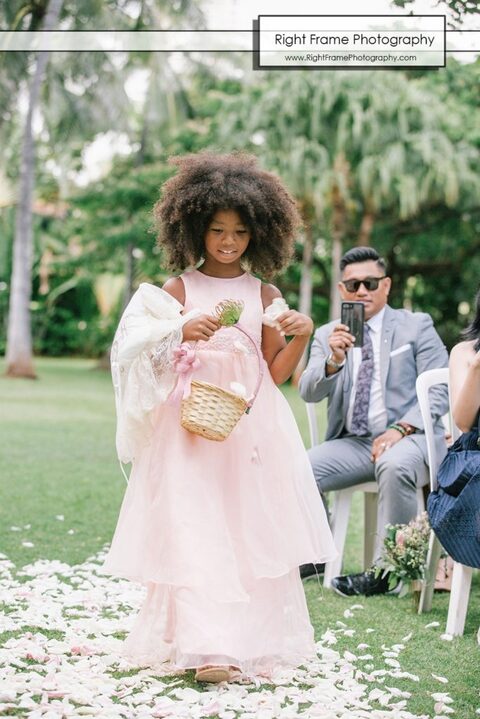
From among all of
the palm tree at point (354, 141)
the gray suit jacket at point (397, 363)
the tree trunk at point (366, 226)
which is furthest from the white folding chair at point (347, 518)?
the tree trunk at point (366, 226)

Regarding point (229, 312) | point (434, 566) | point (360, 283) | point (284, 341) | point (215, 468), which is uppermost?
point (360, 283)

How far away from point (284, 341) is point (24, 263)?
20235 mm

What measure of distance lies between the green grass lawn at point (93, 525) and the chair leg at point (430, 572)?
68 mm

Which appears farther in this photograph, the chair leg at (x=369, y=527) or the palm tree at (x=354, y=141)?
the palm tree at (x=354, y=141)

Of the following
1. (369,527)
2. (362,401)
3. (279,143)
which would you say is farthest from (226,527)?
(279,143)

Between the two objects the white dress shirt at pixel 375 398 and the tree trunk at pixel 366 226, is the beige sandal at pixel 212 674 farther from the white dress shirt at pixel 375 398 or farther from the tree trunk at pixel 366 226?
the tree trunk at pixel 366 226

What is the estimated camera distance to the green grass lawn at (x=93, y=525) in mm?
3949

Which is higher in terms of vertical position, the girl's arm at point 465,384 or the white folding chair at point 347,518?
the girl's arm at point 465,384

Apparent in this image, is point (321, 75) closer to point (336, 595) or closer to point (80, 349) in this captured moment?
point (80, 349)

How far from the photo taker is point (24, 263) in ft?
77.0

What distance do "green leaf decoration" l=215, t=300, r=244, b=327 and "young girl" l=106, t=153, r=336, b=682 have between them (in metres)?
0.06

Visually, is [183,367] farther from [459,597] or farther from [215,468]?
[459,597]

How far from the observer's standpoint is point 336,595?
515 centimetres

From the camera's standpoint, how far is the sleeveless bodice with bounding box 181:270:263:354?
3920mm
